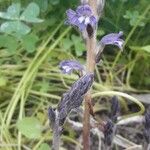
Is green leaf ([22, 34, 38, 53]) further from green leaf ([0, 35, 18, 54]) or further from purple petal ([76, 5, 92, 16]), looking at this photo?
purple petal ([76, 5, 92, 16])

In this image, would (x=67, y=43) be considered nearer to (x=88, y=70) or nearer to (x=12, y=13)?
(x=12, y=13)

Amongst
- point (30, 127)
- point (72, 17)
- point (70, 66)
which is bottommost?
point (30, 127)

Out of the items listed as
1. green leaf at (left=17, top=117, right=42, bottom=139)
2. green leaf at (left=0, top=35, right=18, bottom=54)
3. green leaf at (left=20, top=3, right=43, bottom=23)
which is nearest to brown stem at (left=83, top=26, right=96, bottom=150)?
green leaf at (left=17, top=117, right=42, bottom=139)

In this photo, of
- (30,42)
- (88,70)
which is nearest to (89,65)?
(88,70)

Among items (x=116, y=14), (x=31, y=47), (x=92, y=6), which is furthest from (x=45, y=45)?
(x=92, y=6)

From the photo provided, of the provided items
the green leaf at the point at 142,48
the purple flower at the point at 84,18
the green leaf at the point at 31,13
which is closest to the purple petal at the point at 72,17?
the purple flower at the point at 84,18

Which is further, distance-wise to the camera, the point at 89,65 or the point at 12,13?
the point at 12,13

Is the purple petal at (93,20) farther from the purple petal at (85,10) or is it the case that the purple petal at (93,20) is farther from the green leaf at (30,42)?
the green leaf at (30,42)
